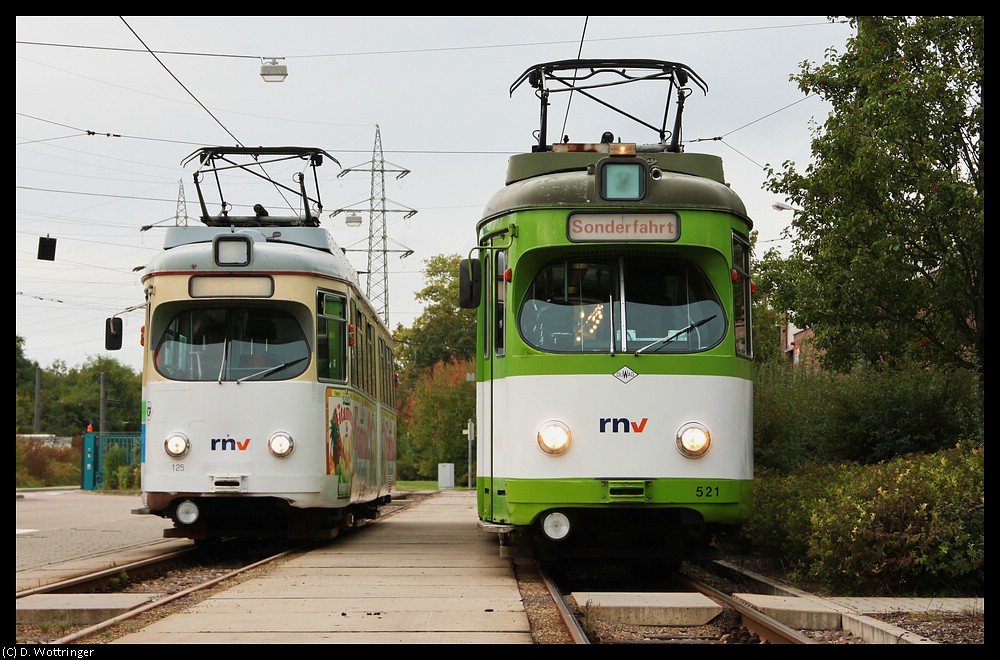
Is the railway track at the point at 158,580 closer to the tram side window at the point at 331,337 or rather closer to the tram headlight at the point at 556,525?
the tram side window at the point at 331,337

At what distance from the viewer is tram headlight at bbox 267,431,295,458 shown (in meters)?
13.2

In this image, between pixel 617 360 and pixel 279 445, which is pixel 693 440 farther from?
pixel 279 445

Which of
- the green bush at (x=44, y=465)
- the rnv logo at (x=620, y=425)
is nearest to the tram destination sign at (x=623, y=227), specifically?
the rnv logo at (x=620, y=425)

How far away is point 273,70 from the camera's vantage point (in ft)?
66.1

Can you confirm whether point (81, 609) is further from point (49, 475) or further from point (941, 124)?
point (49, 475)

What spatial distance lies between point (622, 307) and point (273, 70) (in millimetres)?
11530

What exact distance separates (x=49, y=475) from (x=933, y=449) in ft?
149

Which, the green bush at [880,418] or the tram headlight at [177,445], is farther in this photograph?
the green bush at [880,418]

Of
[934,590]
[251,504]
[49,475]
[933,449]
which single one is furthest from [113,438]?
[934,590]

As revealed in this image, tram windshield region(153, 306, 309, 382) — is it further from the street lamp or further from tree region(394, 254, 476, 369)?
tree region(394, 254, 476, 369)

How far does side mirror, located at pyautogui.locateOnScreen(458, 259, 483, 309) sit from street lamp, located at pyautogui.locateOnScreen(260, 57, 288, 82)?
10303 mm

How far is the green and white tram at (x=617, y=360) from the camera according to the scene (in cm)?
1020

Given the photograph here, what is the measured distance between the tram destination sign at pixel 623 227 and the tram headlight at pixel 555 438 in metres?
1.66

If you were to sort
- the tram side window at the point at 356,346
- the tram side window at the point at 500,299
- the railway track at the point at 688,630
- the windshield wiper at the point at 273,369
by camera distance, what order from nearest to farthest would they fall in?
1. the railway track at the point at 688,630
2. the tram side window at the point at 500,299
3. the windshield wiper at the point at 273,369
4. the tram side window at the point at 356,346
